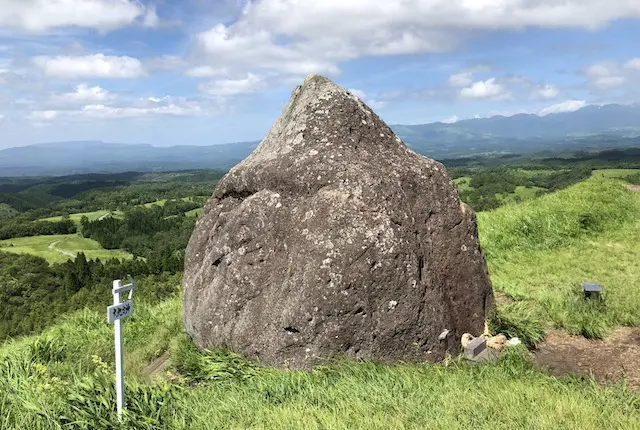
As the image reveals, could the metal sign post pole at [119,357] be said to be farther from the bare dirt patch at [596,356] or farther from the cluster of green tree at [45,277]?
the cluster of green tree at [45,277]

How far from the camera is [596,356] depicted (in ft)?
25.4

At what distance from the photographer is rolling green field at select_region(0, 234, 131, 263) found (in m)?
107

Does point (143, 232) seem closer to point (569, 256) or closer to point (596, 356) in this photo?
point (569, 256)

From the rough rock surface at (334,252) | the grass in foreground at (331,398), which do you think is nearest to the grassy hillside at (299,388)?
the grass in foreground at (331,398)

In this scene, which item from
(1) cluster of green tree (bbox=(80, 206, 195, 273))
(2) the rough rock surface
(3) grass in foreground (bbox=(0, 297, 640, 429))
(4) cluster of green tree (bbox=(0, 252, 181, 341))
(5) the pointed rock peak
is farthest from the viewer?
(1) cluster of green tree (bbox=(80, 206, 195, 273))

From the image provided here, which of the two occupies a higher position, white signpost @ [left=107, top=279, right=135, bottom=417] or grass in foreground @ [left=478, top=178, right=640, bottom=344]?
white signpost @ [left=107, top=279, right=135, bottom=417]

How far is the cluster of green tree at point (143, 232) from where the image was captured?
11494cm

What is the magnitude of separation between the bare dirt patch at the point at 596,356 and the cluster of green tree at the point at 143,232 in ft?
347

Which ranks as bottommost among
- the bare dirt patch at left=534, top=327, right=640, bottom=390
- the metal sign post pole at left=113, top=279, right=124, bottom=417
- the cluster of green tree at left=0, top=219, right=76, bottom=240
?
the cluster of green tree at left=0, top=219, right=76, bottom=240

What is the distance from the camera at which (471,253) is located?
8102 millimetres

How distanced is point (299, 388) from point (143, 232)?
5284 inches

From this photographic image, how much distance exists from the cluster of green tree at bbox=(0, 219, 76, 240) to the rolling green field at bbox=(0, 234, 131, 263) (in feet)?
15.5

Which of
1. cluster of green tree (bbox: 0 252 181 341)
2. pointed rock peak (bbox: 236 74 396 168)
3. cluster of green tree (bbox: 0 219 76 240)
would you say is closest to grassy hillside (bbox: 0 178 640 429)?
pointed rock peak (bbox: 236 74 396 168)

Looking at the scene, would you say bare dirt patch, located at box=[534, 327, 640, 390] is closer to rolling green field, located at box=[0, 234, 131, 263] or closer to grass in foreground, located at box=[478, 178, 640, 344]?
grass in foreground, located at box=[478, 178, 640, 344]
